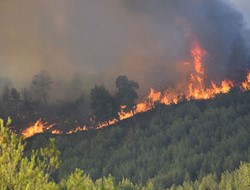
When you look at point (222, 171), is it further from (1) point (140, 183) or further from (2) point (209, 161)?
(1) point (140, 183)

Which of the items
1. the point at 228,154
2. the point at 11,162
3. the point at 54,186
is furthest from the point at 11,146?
the point at 228,154

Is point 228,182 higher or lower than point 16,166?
lower

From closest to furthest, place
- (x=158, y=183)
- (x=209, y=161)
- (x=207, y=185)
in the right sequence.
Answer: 1. (x=207, y=185)
2. (x=158, y=183)
3. (x=209, y=161)

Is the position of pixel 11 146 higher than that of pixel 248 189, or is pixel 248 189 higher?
pixel 11 146

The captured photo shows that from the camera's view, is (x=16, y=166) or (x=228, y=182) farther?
(x=228, y=182)

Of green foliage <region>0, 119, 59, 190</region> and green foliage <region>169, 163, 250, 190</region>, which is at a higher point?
green foliage <region>0, 119, 59, 190</region>

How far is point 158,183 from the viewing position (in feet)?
559

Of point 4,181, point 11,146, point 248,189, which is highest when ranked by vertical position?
point 11,146

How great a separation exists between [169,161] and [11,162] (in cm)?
17482

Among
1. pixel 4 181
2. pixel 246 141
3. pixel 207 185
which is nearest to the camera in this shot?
pixel 4 181

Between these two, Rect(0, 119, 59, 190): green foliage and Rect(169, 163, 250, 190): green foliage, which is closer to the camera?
Rect(0, 119, 59, 190): green foliage

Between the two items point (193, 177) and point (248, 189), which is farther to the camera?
point (193, 177)

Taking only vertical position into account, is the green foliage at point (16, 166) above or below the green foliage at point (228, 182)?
above

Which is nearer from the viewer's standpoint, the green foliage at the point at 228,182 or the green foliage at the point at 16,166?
the green foliage at the point at 16,166
